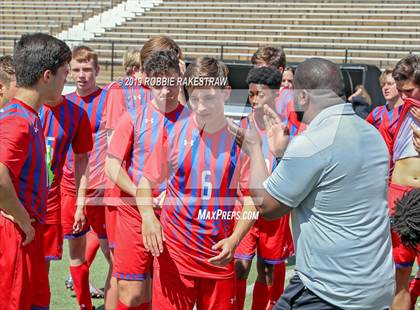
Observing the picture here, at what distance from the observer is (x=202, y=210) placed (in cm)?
391

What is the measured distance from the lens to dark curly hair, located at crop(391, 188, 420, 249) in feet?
10.5

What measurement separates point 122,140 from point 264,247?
1.54 m

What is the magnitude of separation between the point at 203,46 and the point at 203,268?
1744cm

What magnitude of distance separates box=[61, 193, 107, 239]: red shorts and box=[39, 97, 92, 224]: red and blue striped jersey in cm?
65

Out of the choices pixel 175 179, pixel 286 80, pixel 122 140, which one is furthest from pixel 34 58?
pixel 286 80

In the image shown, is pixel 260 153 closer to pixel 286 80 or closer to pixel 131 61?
pixel 131 61

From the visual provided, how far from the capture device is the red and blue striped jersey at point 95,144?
18.6 ft

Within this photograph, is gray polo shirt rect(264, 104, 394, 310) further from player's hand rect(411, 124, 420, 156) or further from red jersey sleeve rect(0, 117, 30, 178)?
player's hand rect(411, 124, 420, 156)

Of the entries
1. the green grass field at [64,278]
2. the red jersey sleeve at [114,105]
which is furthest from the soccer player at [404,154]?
the red jersey sleeve at [114,105]

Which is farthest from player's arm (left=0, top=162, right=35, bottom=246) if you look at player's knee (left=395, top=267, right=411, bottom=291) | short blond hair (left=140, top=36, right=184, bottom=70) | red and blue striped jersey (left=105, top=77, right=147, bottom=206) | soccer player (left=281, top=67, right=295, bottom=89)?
soccer player (left=281, top=67, right=295, bottom=89)

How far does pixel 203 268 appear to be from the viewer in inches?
152

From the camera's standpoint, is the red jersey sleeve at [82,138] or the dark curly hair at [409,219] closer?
the dark curly hair at [409,219]

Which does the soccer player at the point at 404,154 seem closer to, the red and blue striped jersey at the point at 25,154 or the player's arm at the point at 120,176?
the player's arm at the point at 120,176

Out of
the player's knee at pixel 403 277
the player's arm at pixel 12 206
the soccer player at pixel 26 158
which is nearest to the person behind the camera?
the player's arm at pixel 12 206
